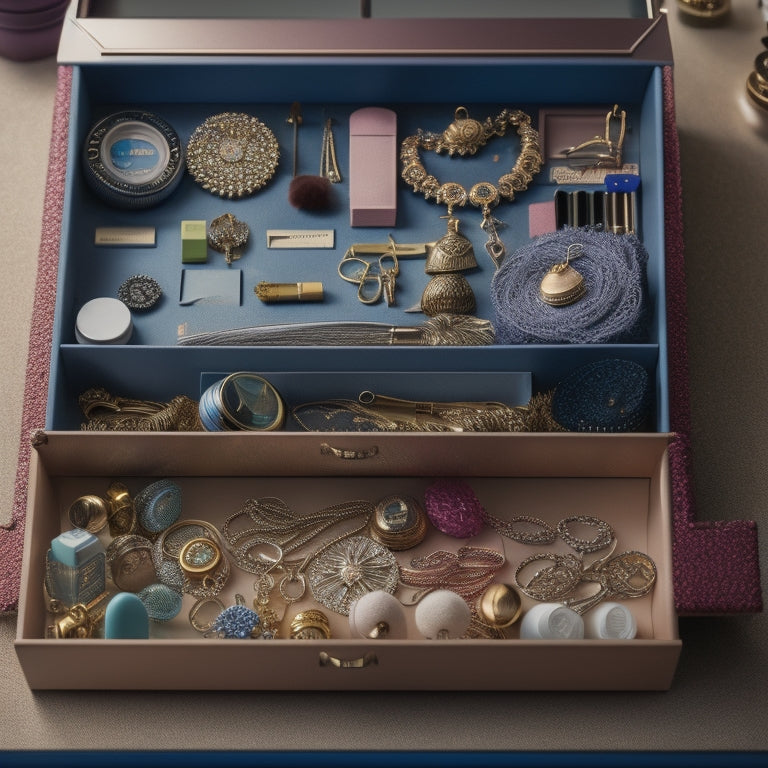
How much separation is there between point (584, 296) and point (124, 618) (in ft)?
3.61

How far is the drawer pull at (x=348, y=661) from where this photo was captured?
196cm

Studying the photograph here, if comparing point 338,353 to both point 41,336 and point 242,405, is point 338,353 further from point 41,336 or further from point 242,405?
point 41,336

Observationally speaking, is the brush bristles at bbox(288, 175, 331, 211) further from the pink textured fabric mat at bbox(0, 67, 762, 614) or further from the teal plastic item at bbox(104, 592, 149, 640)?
the teal plastic item at bbox(104, 592, 149, 640)

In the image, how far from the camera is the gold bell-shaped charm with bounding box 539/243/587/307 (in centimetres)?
231

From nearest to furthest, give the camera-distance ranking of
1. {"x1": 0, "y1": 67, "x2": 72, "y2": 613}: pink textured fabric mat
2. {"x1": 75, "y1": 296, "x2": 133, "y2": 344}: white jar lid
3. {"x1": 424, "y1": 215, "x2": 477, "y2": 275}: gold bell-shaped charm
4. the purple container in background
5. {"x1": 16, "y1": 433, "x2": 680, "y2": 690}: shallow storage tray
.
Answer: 1. {"x1": 16, "y1": 433, "x2": 680, "y2": 690}: shallow storage tray
2. {"x1": 0, "y1": 67, "x2": 72, "y2": 613}: pink textured fabric mat
3. {"x1": 75, "y1": 296, "x2": 133, "y2": 344}: white jar lid
4. {"x1": 424, "y1": 215, "x2": 477, "y2": 275}: gold bell-shaped charm
5. the purple container in background

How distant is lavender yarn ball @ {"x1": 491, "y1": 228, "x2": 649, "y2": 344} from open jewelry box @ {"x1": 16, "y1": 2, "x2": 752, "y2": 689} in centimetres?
4

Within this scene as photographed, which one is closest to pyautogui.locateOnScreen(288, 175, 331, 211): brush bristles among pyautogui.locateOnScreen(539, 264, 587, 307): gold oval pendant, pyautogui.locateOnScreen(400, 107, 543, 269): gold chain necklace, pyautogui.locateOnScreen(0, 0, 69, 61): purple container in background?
pyautogui.locateOnScreen(400, 107, 543, 269): gold chain necklace

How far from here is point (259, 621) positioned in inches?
82.0

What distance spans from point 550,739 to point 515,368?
28.3 inches

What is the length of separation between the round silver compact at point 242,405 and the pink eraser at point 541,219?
2.25ft

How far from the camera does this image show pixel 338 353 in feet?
7.39

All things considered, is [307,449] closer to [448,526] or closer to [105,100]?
[448,526]

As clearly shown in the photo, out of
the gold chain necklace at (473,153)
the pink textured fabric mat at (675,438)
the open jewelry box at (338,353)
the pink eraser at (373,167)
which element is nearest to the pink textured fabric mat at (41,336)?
the pink textured fabric mat at (675,438)

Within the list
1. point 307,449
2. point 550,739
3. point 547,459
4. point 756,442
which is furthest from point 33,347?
point 756,442
